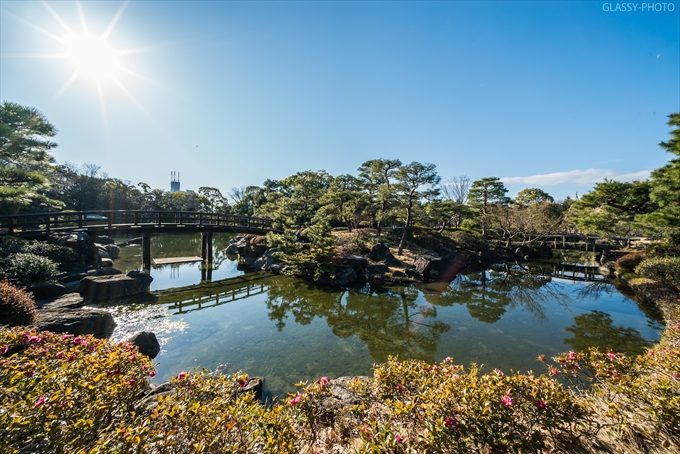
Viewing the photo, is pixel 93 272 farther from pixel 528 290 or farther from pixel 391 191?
pixel 528 290

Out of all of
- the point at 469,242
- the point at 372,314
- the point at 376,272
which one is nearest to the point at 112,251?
the point at 376,272

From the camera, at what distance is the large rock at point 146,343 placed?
22.2 feet

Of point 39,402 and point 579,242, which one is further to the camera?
point 579,242

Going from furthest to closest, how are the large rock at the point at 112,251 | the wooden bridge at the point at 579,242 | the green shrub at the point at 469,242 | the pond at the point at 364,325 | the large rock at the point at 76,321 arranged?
the wooden bridge at the point at 579,242 → the green shrub at the point at 469,242 → the large rock at the point at 112,251 → the pond at the point at 364,325 → the large rock at the point at 76,321

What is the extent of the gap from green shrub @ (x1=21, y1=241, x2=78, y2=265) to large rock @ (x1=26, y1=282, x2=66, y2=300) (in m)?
2.87

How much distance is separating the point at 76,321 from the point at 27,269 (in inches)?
170

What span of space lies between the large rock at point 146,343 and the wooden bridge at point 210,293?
317 cm

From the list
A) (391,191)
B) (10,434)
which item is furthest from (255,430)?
(391,191)

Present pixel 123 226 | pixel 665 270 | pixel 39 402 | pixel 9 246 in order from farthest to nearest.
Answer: pixel 123 226 → pixel 665 270 → pixel 9 246 → pixel 39 402

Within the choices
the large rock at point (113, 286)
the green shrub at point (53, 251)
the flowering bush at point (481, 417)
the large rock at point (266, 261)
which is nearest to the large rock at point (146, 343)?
the large rock at point (113, 286)

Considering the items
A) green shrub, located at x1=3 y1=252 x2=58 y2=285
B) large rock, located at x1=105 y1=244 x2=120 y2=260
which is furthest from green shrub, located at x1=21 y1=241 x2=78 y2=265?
large rock, located at x1=105 y1=244 x2=120 y2=260

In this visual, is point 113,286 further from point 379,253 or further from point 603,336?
point 603,336

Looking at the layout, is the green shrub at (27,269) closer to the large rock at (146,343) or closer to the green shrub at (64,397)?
the large rock at (146,343)

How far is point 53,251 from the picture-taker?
1129 cm
